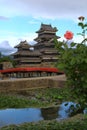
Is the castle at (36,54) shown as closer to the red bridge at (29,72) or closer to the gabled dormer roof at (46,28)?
the gabled dormer roof at (46,28)

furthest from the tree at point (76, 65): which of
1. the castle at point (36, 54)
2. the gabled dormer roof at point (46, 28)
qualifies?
the gabled dormer roof at point (46, 28)

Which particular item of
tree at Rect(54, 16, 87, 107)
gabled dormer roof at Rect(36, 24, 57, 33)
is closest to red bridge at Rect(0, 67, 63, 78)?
gabled dormer roof at Rect(36, 24, 57, 33)

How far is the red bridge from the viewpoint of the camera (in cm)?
4206

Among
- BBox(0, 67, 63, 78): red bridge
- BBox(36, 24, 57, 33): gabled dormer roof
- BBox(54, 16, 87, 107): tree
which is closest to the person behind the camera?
BBox(54, 16, 87, 107): tree

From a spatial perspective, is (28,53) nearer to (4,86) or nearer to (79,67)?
(4,86)

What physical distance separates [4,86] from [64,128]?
2112 cm

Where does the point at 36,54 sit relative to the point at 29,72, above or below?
above

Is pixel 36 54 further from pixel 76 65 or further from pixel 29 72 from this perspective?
pixel 76 65

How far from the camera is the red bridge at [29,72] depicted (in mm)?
42062

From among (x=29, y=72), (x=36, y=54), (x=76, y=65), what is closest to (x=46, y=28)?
(x=36, y=54)

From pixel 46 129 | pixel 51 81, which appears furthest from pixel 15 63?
pixel 46 129

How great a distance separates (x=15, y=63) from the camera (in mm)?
58719

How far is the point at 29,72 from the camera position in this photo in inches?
1752

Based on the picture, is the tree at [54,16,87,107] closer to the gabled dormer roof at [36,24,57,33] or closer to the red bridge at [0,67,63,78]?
the red bridge at [0,67,63,78]
